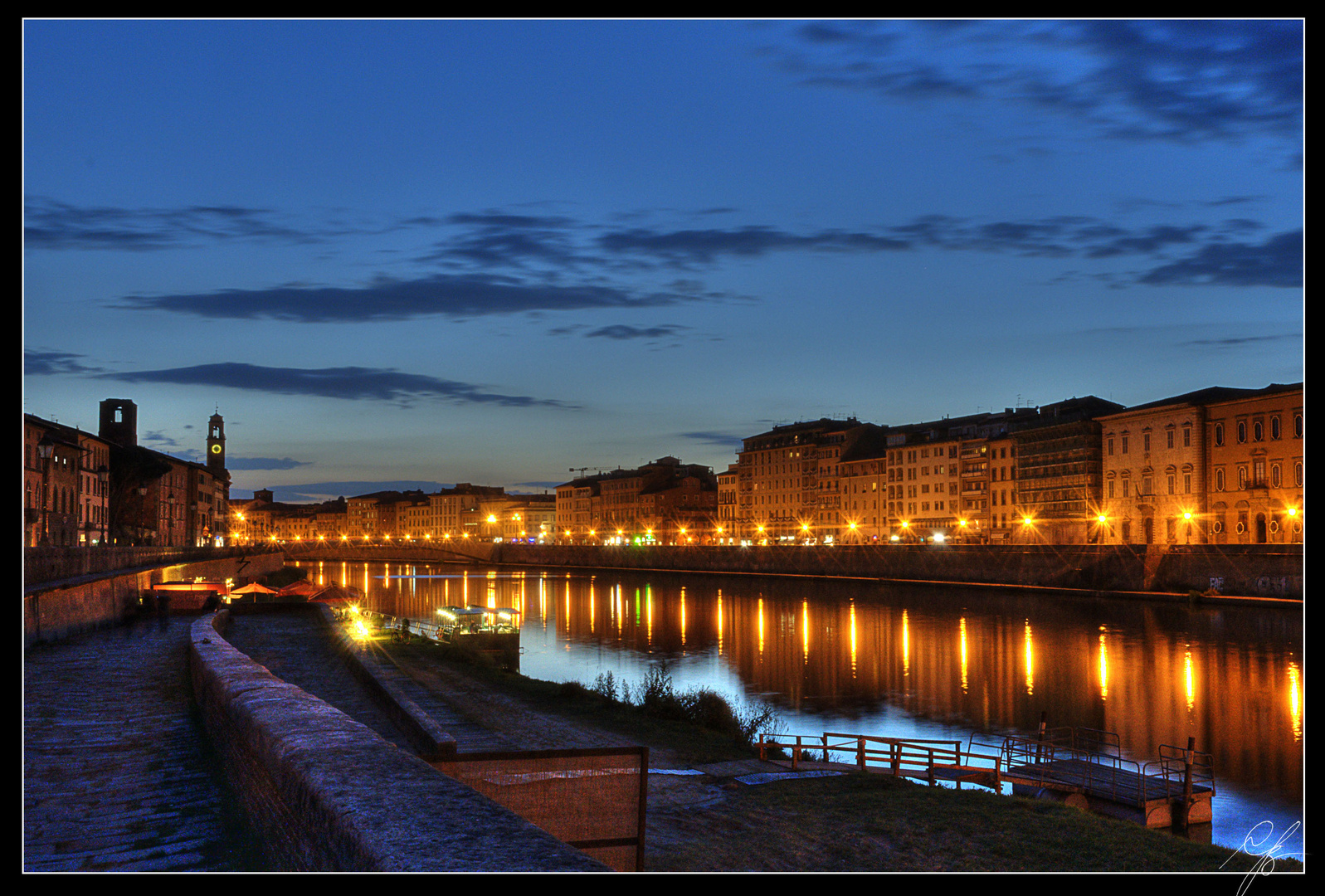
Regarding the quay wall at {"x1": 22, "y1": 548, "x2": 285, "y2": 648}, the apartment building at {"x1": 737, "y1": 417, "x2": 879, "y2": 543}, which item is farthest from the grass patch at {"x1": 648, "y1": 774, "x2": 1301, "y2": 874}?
the apartment building at {"x1": 737, "y1": 417, "x2": 879, "y2": 543}

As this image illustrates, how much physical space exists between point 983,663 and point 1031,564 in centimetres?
3771

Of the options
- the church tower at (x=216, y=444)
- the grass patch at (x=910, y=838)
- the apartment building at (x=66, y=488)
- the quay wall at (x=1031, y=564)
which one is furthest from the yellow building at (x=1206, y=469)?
the church tower at (x=216, y=444)

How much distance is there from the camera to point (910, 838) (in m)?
13.4

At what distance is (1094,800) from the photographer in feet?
58.9

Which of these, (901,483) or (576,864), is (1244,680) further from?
(901,483)

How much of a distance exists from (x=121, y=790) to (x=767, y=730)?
2000 centimetres

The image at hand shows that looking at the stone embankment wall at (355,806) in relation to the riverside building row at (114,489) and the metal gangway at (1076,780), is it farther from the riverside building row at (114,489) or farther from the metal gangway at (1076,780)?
the riverside building row at (114,489)

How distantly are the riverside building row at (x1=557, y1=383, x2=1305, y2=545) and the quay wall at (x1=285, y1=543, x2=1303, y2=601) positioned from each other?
5.55 meters

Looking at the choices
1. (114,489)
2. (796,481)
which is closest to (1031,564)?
(796,481)

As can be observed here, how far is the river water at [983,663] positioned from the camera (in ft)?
91.0

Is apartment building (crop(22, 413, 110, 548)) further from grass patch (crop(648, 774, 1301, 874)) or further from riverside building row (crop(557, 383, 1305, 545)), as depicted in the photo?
riverside building row (crop(557, 383, 1305, 545))

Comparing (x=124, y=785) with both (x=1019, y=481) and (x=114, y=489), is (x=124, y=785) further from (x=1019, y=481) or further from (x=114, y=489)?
(x=1019, y=481)

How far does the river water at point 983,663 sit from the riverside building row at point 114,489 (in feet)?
62.3
